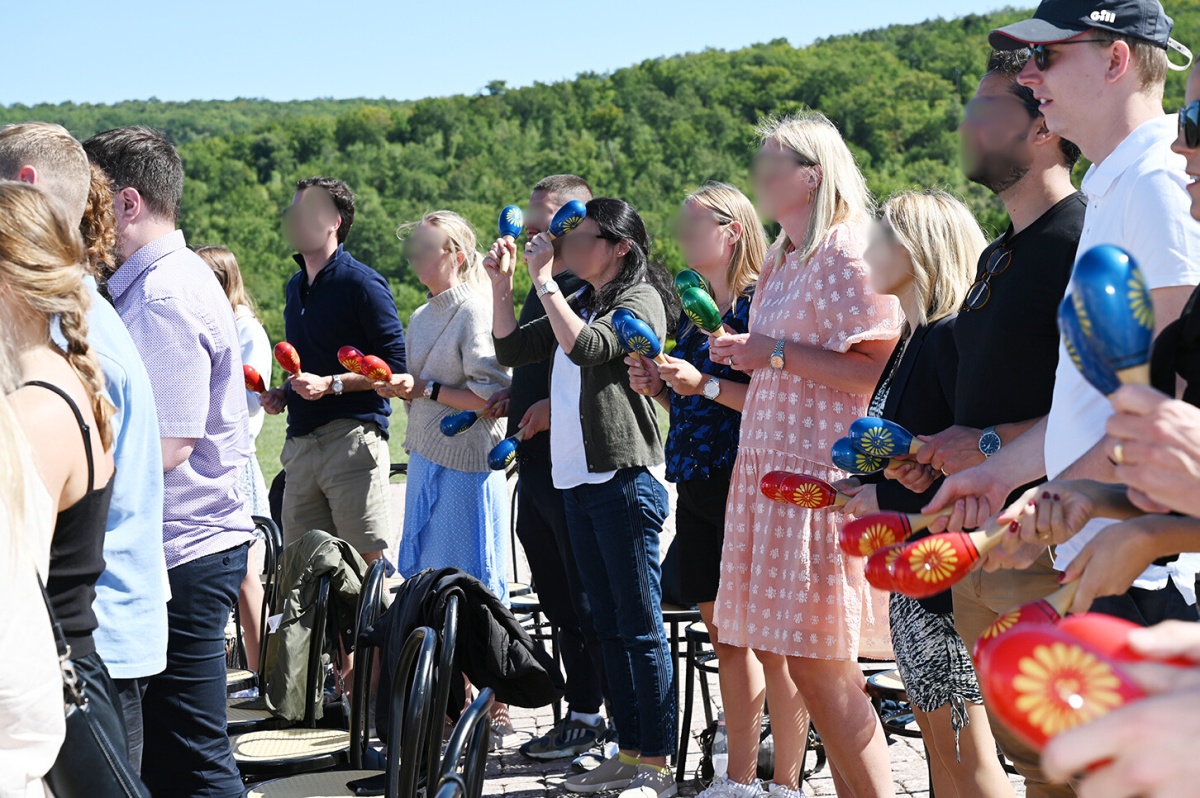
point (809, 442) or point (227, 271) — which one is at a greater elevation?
point (227, 271)

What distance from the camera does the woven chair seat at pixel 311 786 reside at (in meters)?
3.19

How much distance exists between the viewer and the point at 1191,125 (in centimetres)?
172

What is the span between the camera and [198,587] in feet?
10.1

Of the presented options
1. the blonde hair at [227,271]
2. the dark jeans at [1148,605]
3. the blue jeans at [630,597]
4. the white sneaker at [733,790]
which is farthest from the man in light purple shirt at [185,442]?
the blonde hair at [227,271]

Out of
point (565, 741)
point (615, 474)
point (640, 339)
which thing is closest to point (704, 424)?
point (615, 474)

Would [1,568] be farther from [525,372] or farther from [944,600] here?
[525,372]

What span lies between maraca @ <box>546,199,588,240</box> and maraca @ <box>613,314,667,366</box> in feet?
2.15

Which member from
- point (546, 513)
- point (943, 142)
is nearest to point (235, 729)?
point (546, 513)

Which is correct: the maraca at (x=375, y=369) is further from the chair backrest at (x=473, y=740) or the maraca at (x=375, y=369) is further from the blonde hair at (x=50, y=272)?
the chair backrest at (x=473, y=740)

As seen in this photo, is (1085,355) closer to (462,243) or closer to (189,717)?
(189,717)

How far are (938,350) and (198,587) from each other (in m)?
2.03

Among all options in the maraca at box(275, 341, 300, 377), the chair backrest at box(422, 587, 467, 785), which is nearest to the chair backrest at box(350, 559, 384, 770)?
the chair backrest at box(422, 587, 467, 785)

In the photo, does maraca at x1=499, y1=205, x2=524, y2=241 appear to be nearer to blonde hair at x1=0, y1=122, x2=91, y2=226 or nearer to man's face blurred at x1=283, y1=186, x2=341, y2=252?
man's face blurred at x1=283, y1=186, x2=341, y2=252

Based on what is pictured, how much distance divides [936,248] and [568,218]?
5.30ft
